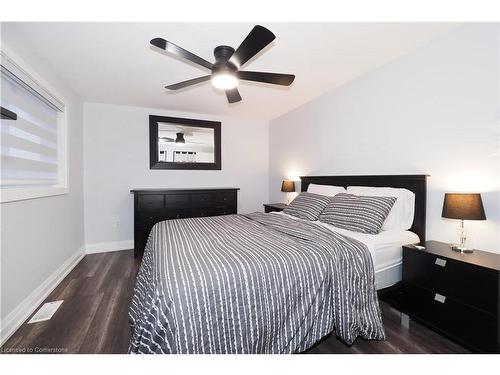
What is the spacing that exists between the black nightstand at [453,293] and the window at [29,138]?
310 cm

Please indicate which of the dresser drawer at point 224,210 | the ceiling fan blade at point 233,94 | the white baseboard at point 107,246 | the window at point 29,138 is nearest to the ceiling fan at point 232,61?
the ceiling fan blade at point 233,94

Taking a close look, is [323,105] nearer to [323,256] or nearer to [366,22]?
[366,22]

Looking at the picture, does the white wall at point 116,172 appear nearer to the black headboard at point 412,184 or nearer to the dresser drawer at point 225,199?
the dresser drawer at point 225,199

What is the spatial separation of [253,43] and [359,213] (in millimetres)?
1698

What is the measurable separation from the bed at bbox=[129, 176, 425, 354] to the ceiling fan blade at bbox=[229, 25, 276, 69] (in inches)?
55.1

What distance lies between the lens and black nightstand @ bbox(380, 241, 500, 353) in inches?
55.5

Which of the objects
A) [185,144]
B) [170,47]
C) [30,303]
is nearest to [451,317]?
[170,47]

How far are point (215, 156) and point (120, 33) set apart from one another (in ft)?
8.57

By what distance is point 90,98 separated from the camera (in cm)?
343

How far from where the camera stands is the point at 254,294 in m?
1.25

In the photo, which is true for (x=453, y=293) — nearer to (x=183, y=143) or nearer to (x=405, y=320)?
(x=405, y=320)

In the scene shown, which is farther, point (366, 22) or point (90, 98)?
point (90, 98)
